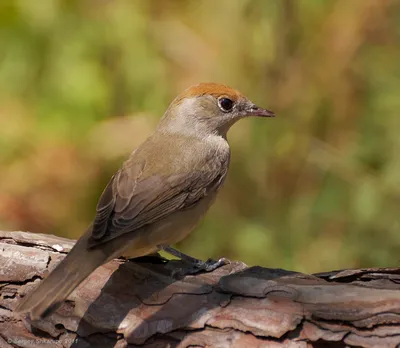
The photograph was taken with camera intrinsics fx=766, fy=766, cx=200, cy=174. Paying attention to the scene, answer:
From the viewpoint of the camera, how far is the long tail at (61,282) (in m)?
3.46

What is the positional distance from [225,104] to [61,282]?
5.94 ft

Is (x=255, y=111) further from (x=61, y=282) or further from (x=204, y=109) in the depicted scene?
(x=61, y=282)

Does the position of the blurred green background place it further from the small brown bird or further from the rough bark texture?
the rough bark texture

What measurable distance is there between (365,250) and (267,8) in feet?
6.41

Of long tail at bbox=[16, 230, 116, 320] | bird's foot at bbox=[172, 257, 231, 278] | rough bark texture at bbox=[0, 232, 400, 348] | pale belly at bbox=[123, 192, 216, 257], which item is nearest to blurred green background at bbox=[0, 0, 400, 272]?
pale belly at bbox=[123, 192, 216, 257]

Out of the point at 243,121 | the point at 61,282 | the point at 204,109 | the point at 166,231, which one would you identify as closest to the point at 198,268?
the point at 166,231

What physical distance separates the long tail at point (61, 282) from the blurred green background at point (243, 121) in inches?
74.0

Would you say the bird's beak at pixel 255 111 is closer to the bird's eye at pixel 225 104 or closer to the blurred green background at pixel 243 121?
the bird's eye at pixel 225 104

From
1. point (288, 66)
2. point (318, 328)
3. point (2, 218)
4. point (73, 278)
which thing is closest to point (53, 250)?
point (73, 278)

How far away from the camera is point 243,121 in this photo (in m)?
5.94

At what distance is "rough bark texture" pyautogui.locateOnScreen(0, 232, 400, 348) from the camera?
3391mm

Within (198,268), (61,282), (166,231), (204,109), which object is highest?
(204,109)

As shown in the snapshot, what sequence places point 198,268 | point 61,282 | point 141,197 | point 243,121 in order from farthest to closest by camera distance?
point 243,121 < point 141,197 < point 198,268 < point 61,282

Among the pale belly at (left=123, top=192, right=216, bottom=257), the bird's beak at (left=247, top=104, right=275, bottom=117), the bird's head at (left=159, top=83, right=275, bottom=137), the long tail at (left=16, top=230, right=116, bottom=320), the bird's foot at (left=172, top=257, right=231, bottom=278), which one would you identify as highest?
the bird's beak at (left=247, top=104, right=275, bottom=117)
